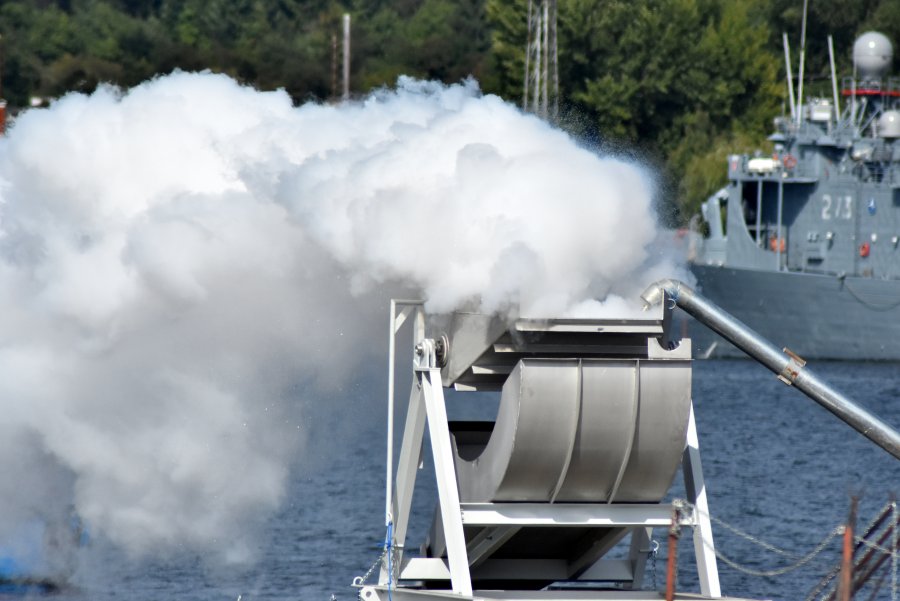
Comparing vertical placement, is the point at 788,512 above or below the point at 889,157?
below

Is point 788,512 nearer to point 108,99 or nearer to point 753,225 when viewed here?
point 108,99

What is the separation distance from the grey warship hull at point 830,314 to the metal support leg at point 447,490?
6586 cm

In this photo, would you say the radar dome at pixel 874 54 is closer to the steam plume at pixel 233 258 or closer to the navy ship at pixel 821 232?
the navy ship at pixel 821 232

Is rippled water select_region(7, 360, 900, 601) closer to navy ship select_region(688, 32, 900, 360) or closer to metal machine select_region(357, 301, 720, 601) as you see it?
metal machine select_region(357, 301, 720, 601)

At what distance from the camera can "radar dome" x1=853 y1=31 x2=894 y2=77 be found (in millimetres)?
90250

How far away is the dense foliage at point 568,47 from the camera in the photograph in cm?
7706

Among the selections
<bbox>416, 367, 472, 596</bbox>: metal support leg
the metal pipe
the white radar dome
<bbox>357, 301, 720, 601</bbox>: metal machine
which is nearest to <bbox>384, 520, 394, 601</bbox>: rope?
<bbox>357, 301, 720, 601</bbox>: metal machine

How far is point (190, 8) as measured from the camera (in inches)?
3543

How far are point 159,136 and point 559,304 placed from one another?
27.2 feet

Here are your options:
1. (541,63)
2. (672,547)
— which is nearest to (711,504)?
(672,547)

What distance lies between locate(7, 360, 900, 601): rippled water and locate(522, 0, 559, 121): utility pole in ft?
51.4

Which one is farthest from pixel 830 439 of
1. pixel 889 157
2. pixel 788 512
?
pixel 889 157

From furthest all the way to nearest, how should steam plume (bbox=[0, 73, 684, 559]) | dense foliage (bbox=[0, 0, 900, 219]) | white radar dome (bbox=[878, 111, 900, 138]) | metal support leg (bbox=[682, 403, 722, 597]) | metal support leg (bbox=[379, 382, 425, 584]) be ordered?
white radar dome (bbox=[878, 111, 900, 138]), dense foliage (bbox=[0, 0, 900, 219]), metal support leg (bbox=[379, 382, 425, 584]), metal support leg (bbox=[682, 403, 722, 597]), steam plume (bbox=[0, 73, 684, 559])

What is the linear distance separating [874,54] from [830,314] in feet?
47.2
